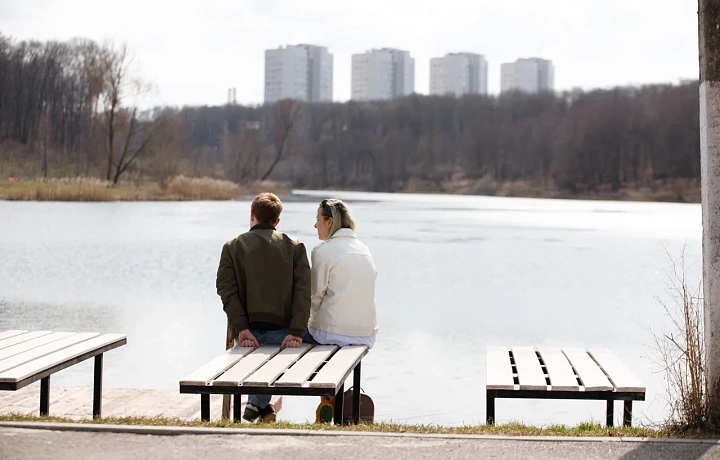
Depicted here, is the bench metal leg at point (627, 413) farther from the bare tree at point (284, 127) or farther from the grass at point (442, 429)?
the bare tree at point (284, 127)

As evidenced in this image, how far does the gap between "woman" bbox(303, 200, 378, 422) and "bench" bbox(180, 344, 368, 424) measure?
13cm

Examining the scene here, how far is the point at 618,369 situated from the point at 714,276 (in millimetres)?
894

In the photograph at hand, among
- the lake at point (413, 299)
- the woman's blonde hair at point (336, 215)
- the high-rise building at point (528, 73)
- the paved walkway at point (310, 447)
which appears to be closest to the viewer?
the paved walkway at point (310, 447)

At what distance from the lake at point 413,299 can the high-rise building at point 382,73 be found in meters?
146

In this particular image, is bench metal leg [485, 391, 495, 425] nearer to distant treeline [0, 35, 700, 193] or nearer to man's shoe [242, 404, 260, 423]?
man's shoe [242, 404, 260, 423]

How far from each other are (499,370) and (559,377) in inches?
11.6

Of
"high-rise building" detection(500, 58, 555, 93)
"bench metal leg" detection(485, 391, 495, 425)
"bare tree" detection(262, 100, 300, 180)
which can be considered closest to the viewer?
"bench metal leg" detection(485, 391, 495, 425)

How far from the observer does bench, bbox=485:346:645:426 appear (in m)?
4.28

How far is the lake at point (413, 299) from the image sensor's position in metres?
7.16

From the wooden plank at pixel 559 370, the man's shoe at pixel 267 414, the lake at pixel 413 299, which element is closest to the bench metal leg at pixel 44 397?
the man's shoe at pixel 267 414

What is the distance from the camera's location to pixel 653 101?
8706 cm

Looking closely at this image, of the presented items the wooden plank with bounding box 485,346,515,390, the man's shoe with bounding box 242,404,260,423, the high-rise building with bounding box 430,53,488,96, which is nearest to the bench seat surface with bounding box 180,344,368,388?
the man's shoe with bounding box 242,404,260,423

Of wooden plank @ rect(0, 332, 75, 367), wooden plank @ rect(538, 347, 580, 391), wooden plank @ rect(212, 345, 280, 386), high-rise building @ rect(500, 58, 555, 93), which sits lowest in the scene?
wooden plank @ rect(538, 347, 580, 391)

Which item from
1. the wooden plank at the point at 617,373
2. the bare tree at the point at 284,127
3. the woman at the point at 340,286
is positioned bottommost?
the wooden plank at the point at 617,373
